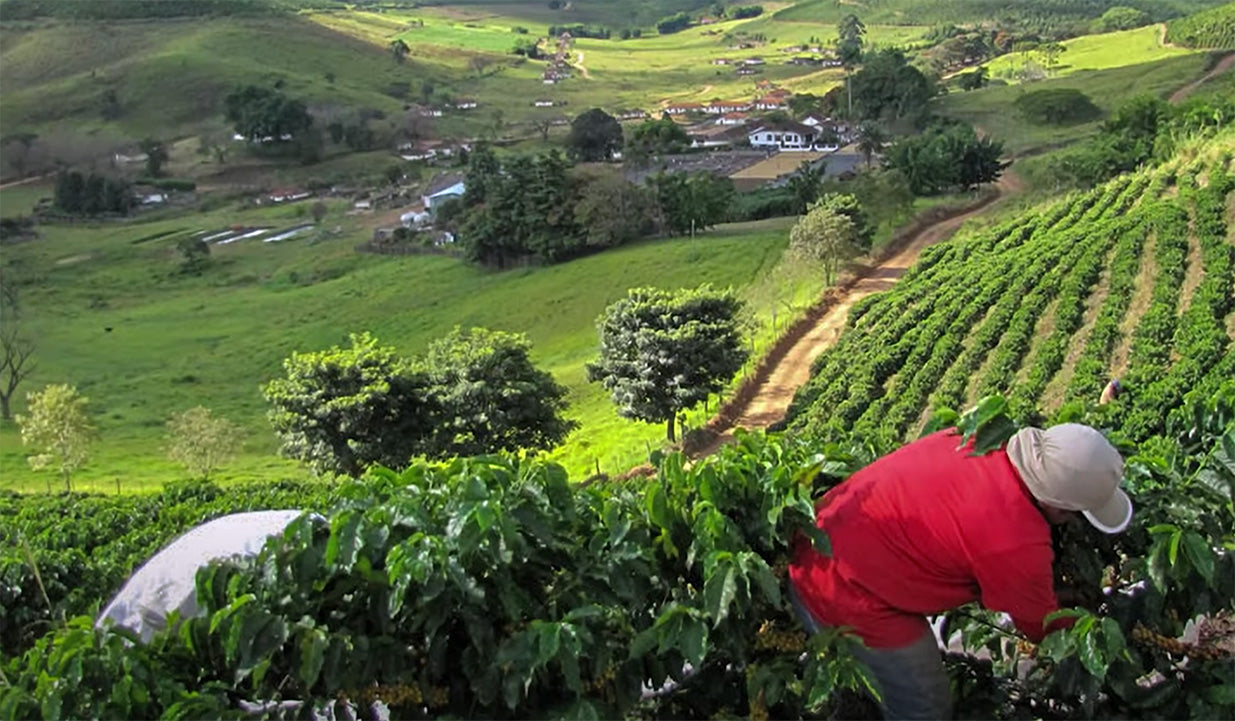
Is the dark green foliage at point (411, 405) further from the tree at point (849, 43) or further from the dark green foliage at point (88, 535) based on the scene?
the tree at point (849, 43)

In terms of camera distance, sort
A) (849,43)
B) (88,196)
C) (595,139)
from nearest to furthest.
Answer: (88,196)
(595,139)
(849,43)

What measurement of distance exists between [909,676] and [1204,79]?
216 feet

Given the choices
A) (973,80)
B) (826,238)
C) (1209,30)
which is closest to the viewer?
(826,238)

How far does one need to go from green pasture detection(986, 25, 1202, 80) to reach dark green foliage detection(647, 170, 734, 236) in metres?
37.9

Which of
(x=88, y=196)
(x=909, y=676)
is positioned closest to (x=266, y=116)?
(x=88, y=196)

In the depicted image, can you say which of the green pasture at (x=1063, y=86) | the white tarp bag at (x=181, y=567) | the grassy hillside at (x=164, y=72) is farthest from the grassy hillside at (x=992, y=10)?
the white tarp bag at (x=181, y=567)

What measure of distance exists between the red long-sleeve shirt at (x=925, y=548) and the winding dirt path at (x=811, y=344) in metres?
13.2

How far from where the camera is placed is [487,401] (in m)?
20.3

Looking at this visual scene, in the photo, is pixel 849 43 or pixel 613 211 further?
pixel 849 43

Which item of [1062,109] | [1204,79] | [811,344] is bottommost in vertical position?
[811,344]

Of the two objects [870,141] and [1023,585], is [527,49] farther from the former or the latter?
[1023,585]

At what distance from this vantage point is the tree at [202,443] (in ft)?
76.2

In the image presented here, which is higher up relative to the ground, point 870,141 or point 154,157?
point 870,141

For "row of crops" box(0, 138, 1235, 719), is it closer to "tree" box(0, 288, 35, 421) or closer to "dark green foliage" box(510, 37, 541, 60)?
"tree" box(0, 288, 35, 421)
